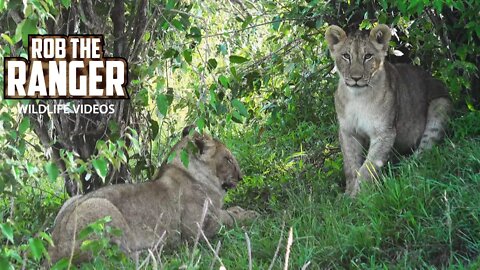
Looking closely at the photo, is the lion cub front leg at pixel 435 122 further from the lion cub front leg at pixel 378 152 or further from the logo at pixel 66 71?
the logo at pixel 66 71

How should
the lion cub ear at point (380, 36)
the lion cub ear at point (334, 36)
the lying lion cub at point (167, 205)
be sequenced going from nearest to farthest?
1. the lying lion cub at point (167, 205)
2. the lion cub ear at point (380, 36)
3. the lion cub ear at point (334, 36)

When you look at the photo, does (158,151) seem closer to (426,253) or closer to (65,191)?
(65,191)

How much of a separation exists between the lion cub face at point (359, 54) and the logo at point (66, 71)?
1.56 metres

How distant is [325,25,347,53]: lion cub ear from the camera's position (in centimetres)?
677

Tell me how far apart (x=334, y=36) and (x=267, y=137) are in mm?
1912

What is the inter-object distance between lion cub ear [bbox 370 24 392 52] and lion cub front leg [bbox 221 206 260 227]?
4.93ft

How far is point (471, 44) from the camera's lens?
6.95 meters

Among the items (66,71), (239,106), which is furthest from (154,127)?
(239,106)

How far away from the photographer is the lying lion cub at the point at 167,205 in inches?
227

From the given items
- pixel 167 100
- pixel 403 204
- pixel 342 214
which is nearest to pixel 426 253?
pixel 403 204

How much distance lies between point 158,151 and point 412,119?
6.49 ft

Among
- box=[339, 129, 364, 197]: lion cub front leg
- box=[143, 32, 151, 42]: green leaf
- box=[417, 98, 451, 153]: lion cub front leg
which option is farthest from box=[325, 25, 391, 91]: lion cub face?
box=[143, 32, 151, 42]: green leaf

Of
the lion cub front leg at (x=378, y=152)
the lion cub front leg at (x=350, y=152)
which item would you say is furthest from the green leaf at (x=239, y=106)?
the lion cub front leg at (x=350, y=152)

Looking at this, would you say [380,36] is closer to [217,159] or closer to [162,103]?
[217,159]
